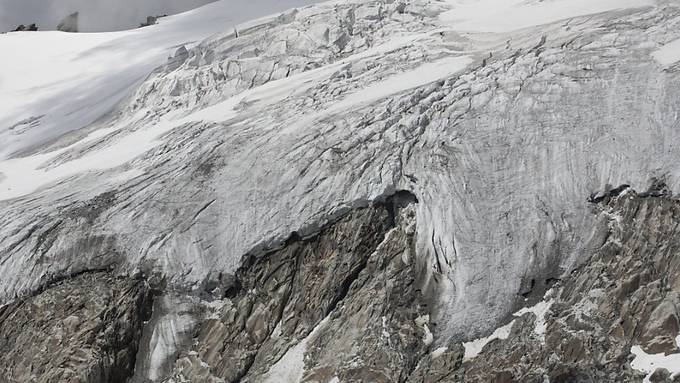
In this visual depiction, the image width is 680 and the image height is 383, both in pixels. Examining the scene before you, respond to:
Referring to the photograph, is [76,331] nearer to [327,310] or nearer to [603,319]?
[327,310]

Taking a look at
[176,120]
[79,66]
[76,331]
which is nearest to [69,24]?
[79,66]

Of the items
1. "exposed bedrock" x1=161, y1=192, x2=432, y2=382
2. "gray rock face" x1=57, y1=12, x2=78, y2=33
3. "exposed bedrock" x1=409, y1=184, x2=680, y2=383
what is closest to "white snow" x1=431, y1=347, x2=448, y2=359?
"exposed bedrock" x1=409, y1=184, x2=680, y2=383

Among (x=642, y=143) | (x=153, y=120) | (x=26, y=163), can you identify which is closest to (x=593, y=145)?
(x=642, y=143)

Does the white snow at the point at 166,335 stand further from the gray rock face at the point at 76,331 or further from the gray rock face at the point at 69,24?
the gray rock face at the point at 69,24

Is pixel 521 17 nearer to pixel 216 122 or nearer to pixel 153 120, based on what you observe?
pixel 216 122

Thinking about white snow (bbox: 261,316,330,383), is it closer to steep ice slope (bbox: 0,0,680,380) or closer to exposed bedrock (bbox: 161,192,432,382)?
exposed bedrock (bbox: 161,192,432,382)

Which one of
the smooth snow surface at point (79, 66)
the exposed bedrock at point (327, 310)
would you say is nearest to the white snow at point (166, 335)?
the exposed bedrock at point (327, 310)
